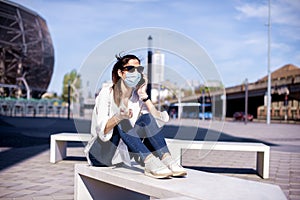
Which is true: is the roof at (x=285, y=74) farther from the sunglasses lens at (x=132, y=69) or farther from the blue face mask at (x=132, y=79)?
the blue face mask at (x=132, y=79)

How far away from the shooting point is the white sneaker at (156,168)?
3.09 metres

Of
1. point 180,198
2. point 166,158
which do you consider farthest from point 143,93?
point 180,198

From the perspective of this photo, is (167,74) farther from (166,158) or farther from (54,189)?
(54,189)

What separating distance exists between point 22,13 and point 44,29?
9.98m

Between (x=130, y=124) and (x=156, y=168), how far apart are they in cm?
47

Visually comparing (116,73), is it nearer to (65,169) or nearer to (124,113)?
(124,113)

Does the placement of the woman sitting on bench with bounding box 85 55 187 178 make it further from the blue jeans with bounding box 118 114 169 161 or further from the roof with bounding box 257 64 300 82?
the roof with bounding box 257 64 300 82

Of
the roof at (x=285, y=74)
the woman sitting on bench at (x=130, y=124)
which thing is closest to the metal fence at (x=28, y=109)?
the roof at (x=285, y=74)

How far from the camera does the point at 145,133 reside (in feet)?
10.5

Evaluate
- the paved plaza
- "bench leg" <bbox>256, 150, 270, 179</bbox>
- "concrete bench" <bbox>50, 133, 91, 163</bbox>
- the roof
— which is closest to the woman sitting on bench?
the paved plaza

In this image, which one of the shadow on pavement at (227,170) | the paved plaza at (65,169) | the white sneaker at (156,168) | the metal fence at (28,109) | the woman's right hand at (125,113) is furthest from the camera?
the metal fence at (28,109)

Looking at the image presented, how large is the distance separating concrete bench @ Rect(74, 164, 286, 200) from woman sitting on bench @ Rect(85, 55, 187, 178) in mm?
143

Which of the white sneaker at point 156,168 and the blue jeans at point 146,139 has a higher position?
the blue jeans at point 146,139

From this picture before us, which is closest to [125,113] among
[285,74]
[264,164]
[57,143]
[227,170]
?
[264,164]
